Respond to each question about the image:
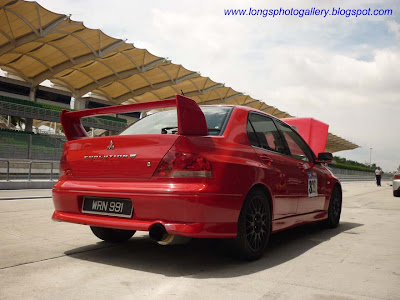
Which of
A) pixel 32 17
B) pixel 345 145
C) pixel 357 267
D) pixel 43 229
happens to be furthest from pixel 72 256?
pixel 345 145

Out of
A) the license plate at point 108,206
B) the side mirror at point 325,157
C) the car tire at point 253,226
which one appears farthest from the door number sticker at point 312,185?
the license plate at point 108,206

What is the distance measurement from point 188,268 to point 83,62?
3740 cm

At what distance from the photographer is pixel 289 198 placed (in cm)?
448

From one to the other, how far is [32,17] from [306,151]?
92.5ft

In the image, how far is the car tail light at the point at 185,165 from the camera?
3.27 meters

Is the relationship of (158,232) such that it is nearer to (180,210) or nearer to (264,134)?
(180,210)

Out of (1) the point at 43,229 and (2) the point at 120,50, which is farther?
(2) the point at 120,50

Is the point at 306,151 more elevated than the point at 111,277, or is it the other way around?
the point at 306,151

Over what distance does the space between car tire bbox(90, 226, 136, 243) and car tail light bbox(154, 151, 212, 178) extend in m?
1.57

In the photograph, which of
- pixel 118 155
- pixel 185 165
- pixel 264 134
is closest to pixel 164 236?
pixel 185 165

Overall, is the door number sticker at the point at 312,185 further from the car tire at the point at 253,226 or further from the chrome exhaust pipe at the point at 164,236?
the chrome exhaust pipe at the point at 164,236

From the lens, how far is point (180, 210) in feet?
10.5

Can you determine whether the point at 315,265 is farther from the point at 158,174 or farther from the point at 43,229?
the point at 43,229

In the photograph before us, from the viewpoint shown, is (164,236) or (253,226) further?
(253,226)
